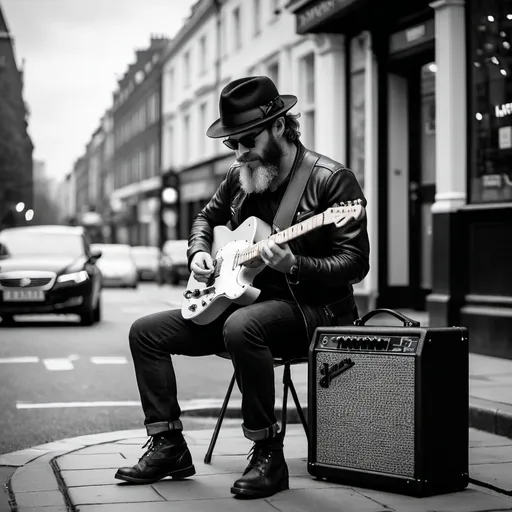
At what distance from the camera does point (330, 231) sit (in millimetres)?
4383

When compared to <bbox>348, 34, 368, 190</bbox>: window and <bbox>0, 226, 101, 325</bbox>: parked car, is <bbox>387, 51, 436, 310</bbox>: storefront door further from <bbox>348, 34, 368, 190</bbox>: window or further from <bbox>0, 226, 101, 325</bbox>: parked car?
<bbox>0, 226, 101, 325</bbox>: parked car

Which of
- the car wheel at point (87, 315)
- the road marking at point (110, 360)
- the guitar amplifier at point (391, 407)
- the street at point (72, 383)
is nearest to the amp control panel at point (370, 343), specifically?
the guitar amplifier at point (391, 407)

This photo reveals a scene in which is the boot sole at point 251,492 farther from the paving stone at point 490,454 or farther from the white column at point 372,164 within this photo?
the white column at point 372,164

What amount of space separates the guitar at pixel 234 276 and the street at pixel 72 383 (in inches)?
67.3

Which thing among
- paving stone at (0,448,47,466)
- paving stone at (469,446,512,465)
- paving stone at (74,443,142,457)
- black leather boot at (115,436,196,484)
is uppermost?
black leather boot at (115,436,196,484)

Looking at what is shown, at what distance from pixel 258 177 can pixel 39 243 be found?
36.6ft

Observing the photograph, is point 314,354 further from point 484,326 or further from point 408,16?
point 408,16

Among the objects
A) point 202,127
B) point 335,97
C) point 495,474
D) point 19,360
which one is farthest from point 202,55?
point 495,474

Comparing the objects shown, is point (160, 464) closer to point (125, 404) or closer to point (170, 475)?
point (170, 475)

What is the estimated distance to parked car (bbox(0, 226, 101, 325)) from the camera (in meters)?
13.8

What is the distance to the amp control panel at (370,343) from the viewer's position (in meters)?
3.99

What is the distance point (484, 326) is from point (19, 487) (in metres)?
6.30

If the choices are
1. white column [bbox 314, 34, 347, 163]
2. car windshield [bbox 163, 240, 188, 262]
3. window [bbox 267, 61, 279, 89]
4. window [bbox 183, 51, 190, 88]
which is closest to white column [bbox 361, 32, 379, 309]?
white column [bbox 314, 34, 347, 163]

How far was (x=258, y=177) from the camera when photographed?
4.54 meters
